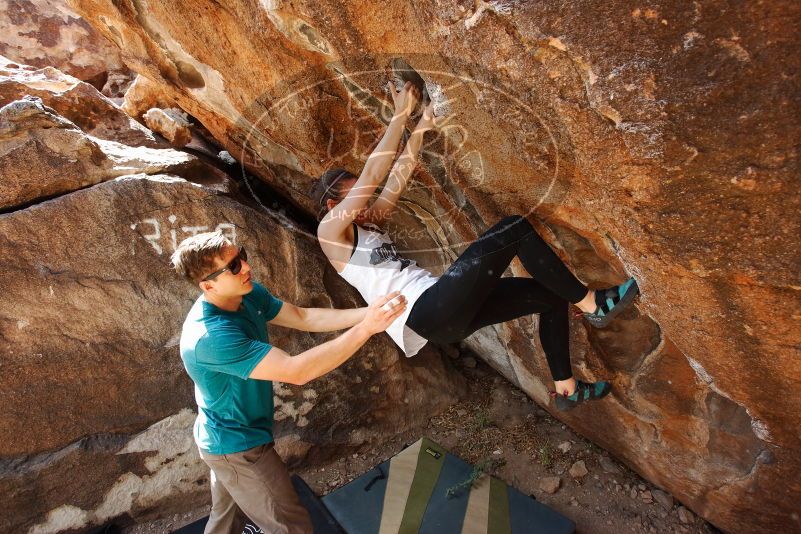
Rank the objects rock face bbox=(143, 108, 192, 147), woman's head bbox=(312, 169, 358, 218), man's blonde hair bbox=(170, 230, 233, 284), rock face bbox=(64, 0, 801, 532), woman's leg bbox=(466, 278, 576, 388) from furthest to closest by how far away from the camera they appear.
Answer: rock face bbox=(143, 108, 192, 147), woman's head bbox=(312, 169, 358, 218), woman's leg bbox=(466, 278, 576, 388), man's blonde hair bbox=(170, 230, 233, 284), rock face bbox=(64, 0, 801, 532)

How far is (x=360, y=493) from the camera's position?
10.4ft

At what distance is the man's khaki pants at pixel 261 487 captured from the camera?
2172mm

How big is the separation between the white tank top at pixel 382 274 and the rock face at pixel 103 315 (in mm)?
1106

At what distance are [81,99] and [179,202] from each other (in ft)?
4.18

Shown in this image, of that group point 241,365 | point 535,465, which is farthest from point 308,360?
point 535,465

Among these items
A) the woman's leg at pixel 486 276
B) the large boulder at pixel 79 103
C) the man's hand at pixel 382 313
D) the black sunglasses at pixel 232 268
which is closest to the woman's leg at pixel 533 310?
the woman's leg at pixel 486 276

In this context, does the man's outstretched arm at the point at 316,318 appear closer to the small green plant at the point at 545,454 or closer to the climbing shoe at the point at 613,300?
the climbing shoe at the point at 613,300

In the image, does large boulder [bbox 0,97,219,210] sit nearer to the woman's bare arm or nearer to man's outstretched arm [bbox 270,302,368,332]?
man's outstretched arm [bbox 270,302,368,332]

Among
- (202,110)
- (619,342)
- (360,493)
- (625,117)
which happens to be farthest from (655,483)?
(202,110)

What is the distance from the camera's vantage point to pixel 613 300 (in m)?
2.23

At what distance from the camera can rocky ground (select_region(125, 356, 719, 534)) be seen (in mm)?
3125

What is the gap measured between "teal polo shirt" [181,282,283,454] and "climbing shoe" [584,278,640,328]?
1367mm

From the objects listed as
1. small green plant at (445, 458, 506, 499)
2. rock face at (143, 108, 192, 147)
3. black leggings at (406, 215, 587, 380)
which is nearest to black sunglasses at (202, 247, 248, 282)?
black leggings at (406, 215, 587, 380)

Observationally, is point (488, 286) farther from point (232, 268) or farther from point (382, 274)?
point (232, 268)
